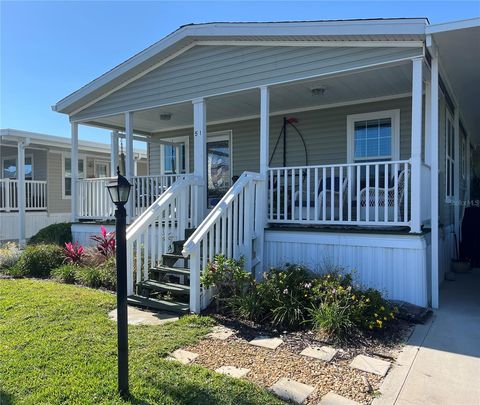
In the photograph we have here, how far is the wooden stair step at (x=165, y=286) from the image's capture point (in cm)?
515

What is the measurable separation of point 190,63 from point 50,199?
9129 millimetres

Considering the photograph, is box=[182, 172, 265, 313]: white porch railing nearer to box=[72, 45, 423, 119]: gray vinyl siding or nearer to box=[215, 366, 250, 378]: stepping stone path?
box=[215, 366, 250, 378]: stepping stone path

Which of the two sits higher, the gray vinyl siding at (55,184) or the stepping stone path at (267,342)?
the gray vinyl siding at (55,184)

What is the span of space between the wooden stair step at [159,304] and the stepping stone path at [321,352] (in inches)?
67.5

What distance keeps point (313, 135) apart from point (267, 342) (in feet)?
18.3

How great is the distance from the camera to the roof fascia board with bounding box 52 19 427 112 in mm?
5074

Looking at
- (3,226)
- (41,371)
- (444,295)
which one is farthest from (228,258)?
(3,226)

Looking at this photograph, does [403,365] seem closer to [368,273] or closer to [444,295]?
[368,273]

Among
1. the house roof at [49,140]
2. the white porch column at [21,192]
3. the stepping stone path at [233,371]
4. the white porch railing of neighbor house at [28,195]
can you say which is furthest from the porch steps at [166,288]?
the white porch railing of neighbor house at [28,195]

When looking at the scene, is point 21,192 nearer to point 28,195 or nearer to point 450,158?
point 28,195

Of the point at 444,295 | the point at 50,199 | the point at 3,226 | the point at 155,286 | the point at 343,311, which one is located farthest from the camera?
the point at 50,199

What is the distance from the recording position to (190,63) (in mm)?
7359

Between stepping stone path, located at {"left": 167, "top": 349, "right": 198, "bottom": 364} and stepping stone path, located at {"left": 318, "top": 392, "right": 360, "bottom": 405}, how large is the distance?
1.20 meters

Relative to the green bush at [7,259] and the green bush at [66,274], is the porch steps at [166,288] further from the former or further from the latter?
the green bush at [7,259]
